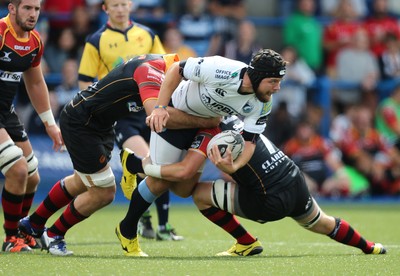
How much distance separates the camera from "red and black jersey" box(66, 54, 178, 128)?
7.30 metres

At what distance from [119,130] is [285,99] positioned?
717 cm

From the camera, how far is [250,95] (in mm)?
7133

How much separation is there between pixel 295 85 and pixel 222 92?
927cm

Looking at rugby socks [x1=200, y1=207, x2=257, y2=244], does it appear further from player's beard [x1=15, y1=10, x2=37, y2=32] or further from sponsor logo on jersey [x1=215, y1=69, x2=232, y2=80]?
player's beard [x1=15, y1=10, x2=37, y2=32]

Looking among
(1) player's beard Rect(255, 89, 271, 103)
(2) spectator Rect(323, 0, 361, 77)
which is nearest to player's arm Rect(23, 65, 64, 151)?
(1) player's beard Rect(255, 89, 271, 103)

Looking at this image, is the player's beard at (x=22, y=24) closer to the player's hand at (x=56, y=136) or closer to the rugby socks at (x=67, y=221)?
the player's hand at (x=56, y=136)

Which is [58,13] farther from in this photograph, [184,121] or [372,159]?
[184,121]

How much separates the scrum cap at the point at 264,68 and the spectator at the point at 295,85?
29.8 feet

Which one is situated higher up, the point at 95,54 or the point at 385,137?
the point at 95,54

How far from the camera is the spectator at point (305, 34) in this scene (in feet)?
55.1

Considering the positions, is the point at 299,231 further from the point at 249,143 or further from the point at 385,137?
the point at 385,137

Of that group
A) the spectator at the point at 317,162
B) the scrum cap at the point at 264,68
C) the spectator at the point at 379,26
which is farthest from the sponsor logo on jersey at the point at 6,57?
the spectator at the point at 379,26

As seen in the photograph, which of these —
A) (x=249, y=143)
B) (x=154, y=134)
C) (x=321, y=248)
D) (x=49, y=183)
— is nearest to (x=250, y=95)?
(x=249, y=143)

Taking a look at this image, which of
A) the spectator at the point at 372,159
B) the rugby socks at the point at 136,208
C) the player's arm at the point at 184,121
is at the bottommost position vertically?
the spectator at the point at 372,159
